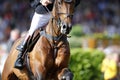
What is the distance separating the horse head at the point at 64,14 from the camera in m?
11.0

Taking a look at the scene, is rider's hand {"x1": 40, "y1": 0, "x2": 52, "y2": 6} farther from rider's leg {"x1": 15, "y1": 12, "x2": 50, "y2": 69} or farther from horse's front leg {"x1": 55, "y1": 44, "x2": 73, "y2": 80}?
horse's front leg {"x1": 55, "y1": 44, "x2": 73, "y2": 80}

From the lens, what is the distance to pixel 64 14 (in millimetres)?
11219

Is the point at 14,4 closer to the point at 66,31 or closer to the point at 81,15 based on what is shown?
the point at 81,15

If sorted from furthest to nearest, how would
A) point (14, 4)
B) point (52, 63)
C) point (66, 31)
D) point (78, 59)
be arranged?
1. point (14, 4)
2. point (78, 59)
3. point (52, 63)
4. point (66, 31)

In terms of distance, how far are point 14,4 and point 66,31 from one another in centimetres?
1962

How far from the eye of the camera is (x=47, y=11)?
39.8ft

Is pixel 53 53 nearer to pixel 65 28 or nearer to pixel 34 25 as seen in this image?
pixel 34 25

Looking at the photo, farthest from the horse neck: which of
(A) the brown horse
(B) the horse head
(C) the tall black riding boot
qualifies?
(C) the tall black riding boot

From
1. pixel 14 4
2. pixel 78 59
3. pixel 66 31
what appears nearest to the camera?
pixel 66 31

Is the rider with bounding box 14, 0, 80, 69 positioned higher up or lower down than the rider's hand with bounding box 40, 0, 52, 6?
lower down

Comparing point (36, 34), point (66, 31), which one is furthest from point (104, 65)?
point (66, 31)

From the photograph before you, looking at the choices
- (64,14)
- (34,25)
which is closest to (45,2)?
(34,25)

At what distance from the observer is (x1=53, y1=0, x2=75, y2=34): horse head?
36.1 feet

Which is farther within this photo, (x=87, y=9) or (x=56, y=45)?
(x=87, y=9)
